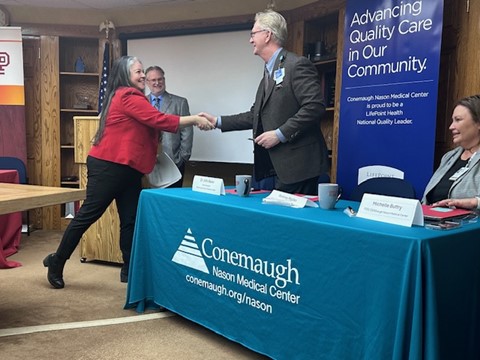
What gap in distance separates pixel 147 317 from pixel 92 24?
12.0 feet

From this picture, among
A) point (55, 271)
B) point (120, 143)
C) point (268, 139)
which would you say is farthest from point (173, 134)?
point (268, 139)

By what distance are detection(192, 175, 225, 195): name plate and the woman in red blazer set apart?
0.55 m

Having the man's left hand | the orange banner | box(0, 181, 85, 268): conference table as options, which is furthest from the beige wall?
box(0, 181, 85, 268): conference table

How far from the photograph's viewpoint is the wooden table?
1596 millimetres

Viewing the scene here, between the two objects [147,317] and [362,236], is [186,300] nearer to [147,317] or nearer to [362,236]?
[147,317]

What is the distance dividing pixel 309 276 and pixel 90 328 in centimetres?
120

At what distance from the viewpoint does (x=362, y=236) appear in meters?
1.31

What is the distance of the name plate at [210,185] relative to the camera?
6.73 feet

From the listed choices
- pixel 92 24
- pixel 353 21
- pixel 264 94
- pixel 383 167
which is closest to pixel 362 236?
pixel 264 94

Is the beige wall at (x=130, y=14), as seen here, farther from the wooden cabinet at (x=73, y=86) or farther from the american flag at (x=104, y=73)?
the american flag at (x=104, y=73)

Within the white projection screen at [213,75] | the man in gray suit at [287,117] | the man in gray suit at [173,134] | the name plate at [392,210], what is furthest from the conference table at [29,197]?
the white projection screen at [213,75]

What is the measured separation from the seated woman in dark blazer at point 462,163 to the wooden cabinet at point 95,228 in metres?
2.15

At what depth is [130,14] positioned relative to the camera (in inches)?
187

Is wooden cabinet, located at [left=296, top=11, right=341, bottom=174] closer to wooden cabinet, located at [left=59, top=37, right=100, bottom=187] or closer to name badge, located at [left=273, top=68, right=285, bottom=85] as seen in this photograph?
name badge, located at [left=273, top=68, right=285, bottom=85]
